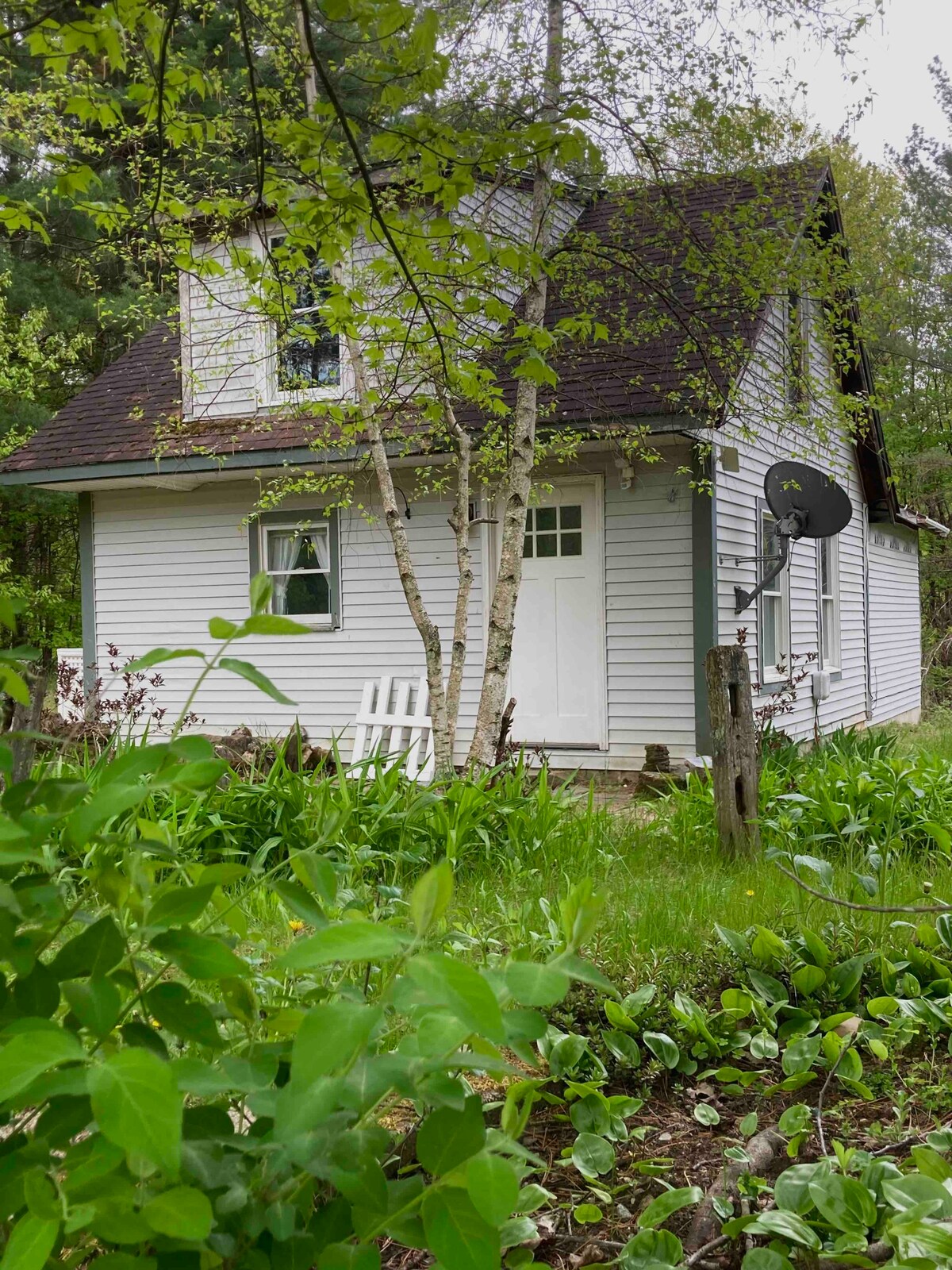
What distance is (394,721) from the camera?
30.9 ft

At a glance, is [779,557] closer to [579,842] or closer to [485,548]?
[485,548]

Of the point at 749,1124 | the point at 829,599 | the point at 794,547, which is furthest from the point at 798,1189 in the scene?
A: the point at 829,599

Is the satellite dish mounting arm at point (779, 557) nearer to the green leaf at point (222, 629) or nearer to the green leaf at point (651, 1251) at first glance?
the green leaf at point (651, 1251)

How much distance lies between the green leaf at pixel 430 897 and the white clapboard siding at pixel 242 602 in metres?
9.20

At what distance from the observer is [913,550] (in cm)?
1848

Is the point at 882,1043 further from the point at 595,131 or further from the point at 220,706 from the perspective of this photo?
the point at 220,706

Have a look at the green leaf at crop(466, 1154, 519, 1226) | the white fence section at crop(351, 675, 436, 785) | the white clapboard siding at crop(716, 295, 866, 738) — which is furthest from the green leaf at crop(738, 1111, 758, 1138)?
the white fence section at crop(351, 675, 436, 785)

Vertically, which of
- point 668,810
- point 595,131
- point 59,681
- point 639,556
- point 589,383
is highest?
point 595,131

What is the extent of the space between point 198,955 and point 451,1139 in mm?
239

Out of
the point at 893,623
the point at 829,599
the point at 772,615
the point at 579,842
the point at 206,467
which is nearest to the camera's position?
the point at 579,842

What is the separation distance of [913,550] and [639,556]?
35.8 ft

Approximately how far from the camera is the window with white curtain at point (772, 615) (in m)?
10.4

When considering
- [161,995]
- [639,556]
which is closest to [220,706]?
[639,556]

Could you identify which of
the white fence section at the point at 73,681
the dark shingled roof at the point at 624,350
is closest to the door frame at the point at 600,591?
the dark shingled roof at the point at 624,350
